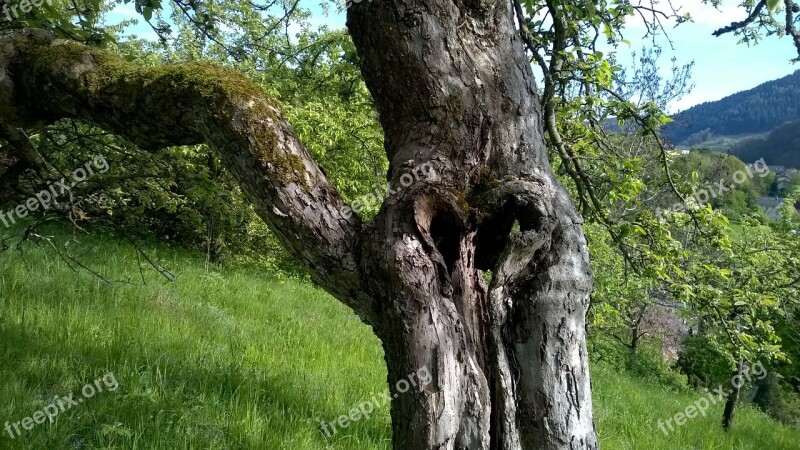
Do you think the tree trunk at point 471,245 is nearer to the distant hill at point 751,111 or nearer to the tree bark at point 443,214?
the tree bark at point 443,214

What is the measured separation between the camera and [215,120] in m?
2.26

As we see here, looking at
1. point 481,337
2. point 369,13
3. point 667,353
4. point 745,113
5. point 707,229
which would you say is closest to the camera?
point 481,337

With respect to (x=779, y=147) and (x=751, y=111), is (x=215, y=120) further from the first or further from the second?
(x=751, y=111)

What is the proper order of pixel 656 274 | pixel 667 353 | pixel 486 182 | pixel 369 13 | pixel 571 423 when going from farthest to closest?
pixel 667 353 < pixel 656 274 < pixel 369 13 < pixel 486 182 < pixel 571 423

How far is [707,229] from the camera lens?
4.25 metres

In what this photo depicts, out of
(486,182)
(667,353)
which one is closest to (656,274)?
(486,182)

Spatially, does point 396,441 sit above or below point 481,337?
below

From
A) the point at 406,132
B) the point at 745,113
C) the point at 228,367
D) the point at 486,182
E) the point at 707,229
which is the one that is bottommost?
the point at 228,367

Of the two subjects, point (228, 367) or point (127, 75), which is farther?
point (228, 367)

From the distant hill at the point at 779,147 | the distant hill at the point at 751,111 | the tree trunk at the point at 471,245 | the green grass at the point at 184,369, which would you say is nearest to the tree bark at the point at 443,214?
the tree trunk at the point at 471,245

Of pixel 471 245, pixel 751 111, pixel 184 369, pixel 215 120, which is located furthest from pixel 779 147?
pixel 215 120

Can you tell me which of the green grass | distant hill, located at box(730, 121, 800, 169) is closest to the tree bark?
the green grass

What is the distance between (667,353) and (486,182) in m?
28.0

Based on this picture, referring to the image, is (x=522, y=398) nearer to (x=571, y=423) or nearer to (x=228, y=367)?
(x=571, y=423)
